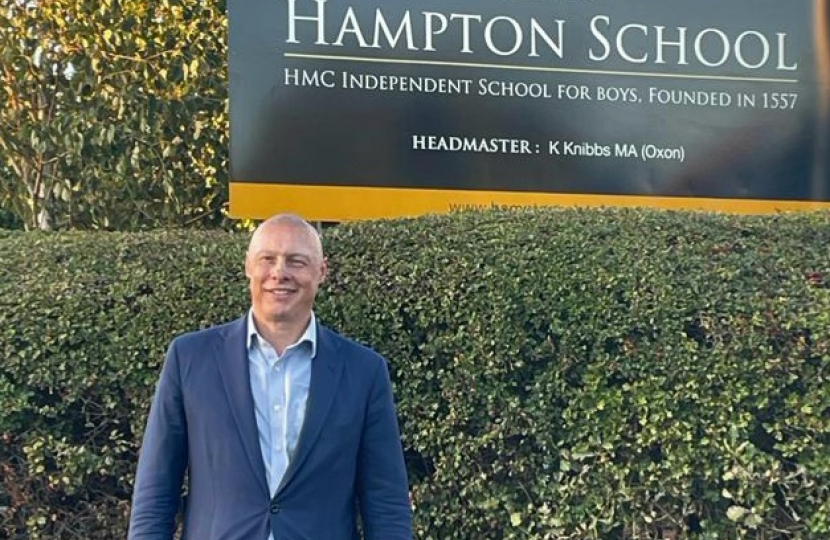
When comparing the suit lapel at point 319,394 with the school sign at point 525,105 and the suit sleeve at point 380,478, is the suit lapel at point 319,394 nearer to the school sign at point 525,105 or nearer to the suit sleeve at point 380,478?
the suit sleeve at point 380,478

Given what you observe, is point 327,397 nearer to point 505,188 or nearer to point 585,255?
point 585,255

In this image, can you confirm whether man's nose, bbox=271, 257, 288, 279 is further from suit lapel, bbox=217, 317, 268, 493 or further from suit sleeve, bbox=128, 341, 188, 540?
suit sleeve, bbox=128, 341, 188, 540

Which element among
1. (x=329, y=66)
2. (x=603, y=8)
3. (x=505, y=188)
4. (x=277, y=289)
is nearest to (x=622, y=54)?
(x=603, y=8)

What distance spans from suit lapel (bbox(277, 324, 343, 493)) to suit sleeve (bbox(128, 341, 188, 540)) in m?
0.33

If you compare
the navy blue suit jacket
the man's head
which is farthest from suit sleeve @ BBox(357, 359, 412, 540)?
the man's head

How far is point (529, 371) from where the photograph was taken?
4.29 metres

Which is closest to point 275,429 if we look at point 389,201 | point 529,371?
point 529,371

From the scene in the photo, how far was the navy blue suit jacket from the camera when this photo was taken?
2.91 metres

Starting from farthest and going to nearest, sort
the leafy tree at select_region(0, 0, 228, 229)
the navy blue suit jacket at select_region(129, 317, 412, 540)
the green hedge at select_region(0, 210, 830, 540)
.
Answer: the leafy tree at select_region(0, 0, 228, 229)
the green hedge at select_region(0, 210, 830, 540)
the navy blue suit jacket at select_region(129, 317, 412, 540)

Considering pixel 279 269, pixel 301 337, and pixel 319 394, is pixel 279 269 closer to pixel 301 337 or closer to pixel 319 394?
pixel 301 337

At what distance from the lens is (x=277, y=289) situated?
9.96 feet

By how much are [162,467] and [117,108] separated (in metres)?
3.73

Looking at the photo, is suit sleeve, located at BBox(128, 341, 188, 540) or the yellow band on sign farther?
the yellow band on sign

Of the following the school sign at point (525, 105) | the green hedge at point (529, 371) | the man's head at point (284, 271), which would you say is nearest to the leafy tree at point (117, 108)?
the school sign at point (525, 105)
